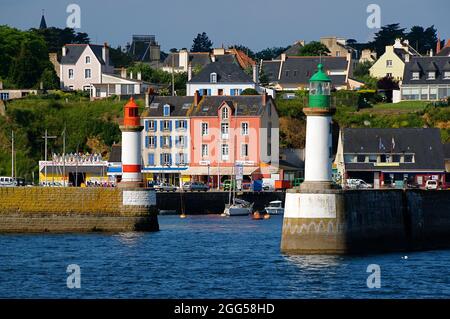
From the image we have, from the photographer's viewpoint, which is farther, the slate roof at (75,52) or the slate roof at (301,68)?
the slate roof at (301,68)

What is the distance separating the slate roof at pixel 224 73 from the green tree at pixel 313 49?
64.3 ft

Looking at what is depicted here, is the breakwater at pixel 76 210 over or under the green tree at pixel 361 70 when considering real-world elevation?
under

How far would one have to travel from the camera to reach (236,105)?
92.9 m

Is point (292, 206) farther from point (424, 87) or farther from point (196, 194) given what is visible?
point (424, 87)

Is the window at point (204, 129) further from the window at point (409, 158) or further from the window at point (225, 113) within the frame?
the window at point (409, 158)

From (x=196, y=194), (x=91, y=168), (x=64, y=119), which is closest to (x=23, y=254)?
(x=196, y=194)

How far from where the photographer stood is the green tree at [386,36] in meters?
141

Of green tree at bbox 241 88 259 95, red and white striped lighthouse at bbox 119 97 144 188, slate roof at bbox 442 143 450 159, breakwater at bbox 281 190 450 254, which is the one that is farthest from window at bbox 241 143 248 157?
breakwater at bbox 281 190 450 254

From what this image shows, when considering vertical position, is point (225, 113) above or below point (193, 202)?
above

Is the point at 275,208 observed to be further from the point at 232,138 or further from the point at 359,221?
the point at 359,221

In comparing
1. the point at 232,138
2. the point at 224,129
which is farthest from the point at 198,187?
the point at 224,129

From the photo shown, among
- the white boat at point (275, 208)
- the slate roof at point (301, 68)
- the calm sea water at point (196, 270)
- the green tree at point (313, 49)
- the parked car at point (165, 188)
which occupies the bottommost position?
the calm sea water at point (196, 270)

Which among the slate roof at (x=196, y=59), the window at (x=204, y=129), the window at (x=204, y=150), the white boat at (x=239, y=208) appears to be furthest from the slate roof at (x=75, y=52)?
the white boat at (x=239, y=208)

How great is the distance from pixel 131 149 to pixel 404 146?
105 ft
